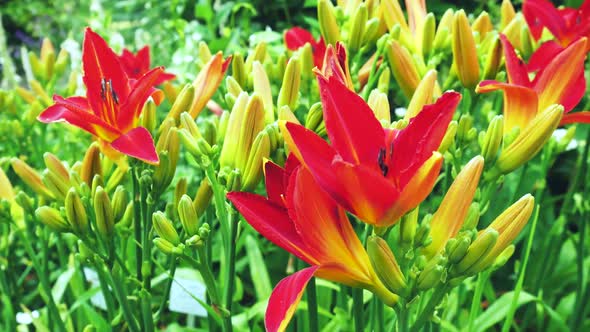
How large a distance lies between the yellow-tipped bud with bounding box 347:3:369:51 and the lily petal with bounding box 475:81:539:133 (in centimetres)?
23

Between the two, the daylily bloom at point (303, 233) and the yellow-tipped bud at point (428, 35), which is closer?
the daylily bloom at point (303, 233)

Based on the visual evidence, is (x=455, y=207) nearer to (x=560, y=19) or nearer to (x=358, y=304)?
(x=358, y=304)

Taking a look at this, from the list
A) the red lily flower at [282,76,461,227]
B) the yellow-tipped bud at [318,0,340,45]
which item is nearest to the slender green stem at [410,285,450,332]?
the red lily flower at [282,76,461,227]

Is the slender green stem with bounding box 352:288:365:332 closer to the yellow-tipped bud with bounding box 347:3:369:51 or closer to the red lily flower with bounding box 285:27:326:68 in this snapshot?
the yellow-tipped bud with bounding box 347:3:369:51

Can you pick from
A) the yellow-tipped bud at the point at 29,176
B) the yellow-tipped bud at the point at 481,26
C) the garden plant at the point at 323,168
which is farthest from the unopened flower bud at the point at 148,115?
the yellow-tipped bud at the point at 481,26

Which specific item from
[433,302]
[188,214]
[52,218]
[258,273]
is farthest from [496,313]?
[52,218]

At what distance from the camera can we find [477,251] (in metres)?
0.61

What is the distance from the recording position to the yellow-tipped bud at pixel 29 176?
0.94m

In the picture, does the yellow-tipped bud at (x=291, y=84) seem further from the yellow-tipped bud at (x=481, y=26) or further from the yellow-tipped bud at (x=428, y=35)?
the yellow-tipped bud at (x=481, y=26)

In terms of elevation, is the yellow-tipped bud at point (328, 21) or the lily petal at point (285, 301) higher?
the yellow-tipped bud at point (328, 21)

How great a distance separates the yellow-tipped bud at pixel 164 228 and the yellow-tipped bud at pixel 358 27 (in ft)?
1.32

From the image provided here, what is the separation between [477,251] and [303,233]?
6.7 inches

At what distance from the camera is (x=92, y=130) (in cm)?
82

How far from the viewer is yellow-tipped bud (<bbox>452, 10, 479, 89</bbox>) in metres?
0.87
